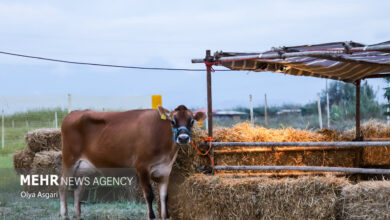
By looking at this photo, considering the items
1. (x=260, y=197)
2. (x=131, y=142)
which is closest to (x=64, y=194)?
(x=131, y=142)

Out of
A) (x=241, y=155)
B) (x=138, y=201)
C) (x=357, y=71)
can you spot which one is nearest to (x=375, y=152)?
(x=357, y=71)

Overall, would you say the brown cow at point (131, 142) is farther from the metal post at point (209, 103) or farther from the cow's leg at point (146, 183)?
the metal post at point (209, 103)

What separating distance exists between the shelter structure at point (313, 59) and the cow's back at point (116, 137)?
85 centimetres

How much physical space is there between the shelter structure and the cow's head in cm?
61

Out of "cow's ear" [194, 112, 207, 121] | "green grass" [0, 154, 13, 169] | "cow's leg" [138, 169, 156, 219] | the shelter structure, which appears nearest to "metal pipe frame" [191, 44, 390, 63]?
the shelter structure

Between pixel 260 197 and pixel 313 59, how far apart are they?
228cm

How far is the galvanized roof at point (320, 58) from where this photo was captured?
6.60 meters

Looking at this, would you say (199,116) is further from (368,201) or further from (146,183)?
(368,201)

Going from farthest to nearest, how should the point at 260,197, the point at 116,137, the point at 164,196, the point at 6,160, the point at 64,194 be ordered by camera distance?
1. the point at 6,160
2. the point at 64,194
3. the point at 116,137
4. the point at 164,196
5. the point at 260,197

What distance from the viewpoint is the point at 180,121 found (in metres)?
6.82

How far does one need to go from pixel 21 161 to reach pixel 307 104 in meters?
28.4

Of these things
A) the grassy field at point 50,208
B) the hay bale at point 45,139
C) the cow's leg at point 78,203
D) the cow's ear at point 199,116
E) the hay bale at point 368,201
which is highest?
the cow's ear at point 199,116

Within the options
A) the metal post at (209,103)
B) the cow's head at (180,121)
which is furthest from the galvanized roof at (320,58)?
the cow's head at (180,121)

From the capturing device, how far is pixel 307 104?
36.9 metres
